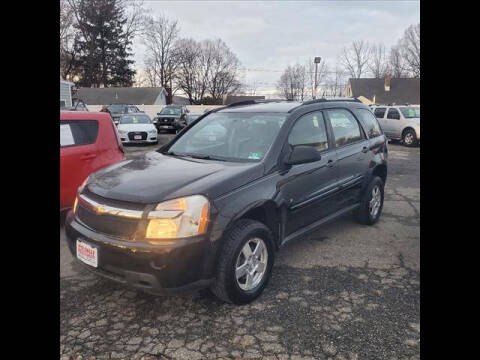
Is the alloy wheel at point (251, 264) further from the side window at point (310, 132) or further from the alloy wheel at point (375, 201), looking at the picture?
the alloy wheel at point (375, 201)

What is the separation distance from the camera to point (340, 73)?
65312mm

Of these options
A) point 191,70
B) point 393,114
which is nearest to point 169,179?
point 393,114

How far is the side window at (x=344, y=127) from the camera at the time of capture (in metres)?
4.38

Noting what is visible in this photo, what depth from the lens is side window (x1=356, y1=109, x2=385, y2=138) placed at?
5074 millimetres

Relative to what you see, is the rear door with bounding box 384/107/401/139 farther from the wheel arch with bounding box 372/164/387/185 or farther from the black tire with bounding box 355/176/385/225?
the black tire with bounding box 355/176/385/225

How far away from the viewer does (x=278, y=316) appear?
2.96 metres

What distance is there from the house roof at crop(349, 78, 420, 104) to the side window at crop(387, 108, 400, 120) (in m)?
33.8

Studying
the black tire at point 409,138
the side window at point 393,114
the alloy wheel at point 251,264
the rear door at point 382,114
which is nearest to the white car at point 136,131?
the rear door at point 382,114

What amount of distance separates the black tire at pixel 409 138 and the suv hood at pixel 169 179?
15260 millimetres

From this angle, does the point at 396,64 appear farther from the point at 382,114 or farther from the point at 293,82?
the point at 382,114

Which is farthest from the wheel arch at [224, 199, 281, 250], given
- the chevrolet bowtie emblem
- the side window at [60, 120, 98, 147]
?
the side window at [60, 120, 98, 147]

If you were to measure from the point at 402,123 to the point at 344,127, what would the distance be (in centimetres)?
1406
